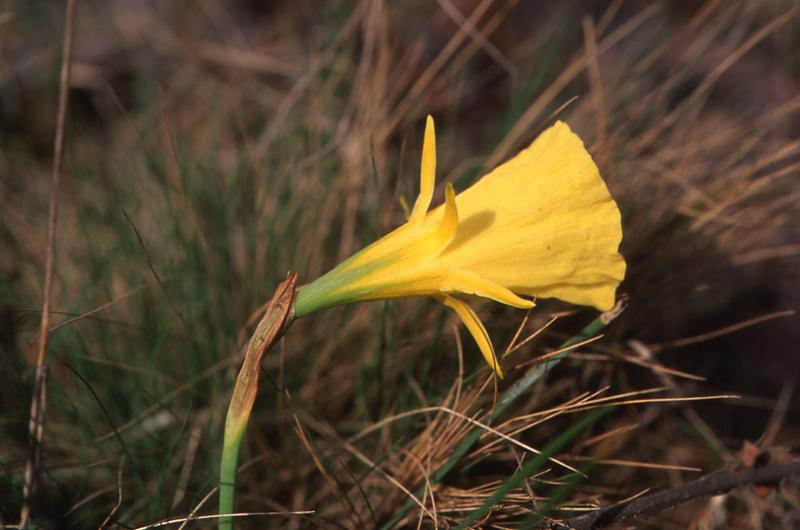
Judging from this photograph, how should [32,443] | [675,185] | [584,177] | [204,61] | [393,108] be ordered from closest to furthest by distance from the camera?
[584,177] → [32,443] → [675,185] → [393,108] → [204,61]

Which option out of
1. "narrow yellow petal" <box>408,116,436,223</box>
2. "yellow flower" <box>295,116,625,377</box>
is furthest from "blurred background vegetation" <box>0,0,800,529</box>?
"narrow yellow petal" <box>408,116,436,223</box>

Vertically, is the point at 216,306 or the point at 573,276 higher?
the point at 573,276

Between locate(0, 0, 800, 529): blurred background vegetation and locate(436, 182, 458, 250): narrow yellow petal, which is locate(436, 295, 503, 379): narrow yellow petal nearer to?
locate(436, 182, 458, 250): narrow yellow petal

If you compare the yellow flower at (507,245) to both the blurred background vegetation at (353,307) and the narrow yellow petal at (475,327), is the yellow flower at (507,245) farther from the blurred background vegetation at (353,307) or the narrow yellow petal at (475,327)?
the blurred background vegetation at (353,307)

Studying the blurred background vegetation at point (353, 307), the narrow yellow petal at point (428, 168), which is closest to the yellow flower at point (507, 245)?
the narrow yellow petal at point (428, 168)

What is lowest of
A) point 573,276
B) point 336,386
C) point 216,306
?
point 336,386

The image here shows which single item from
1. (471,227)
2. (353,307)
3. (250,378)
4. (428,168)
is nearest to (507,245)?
(471,227)

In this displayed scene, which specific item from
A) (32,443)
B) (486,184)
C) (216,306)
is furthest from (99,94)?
(486,184)

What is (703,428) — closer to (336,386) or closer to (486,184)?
(336,386)

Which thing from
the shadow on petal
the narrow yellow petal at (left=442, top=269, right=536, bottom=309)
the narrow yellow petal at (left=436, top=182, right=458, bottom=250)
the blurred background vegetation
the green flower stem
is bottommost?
the blurred background vegetation

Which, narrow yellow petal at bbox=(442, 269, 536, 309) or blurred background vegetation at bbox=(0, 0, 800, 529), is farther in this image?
blurred background vegetation at bbox=(0, 0, 800, 529)
